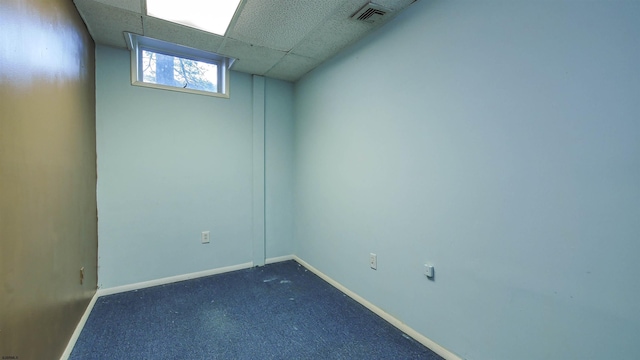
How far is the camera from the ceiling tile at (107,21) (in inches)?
73.8

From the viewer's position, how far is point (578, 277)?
3.68 ft

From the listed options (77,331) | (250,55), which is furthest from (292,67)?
(77,331)

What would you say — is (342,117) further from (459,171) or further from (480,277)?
(480,277)

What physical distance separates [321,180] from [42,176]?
209cm

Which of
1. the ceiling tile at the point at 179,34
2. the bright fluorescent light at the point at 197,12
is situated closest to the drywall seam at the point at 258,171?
the ceiling tile at the point at 179,34

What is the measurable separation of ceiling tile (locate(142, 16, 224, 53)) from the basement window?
36 cm

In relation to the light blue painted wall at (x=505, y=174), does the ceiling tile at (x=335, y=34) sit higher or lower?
higher

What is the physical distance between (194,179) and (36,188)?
157 centimetres

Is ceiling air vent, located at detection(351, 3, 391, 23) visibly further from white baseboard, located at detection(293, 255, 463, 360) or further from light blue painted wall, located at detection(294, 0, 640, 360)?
white baseboard, located at detection(293, 255, 463, 360)

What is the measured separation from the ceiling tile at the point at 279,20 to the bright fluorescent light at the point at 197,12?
95mm

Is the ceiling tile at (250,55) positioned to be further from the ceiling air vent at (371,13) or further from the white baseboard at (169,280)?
the white baseboard at (169,280)

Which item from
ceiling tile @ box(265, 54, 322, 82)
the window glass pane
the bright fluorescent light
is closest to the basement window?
the window glass pane

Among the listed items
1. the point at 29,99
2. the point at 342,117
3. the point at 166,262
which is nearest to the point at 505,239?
the point at 342,117

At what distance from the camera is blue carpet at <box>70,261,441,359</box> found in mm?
1713
